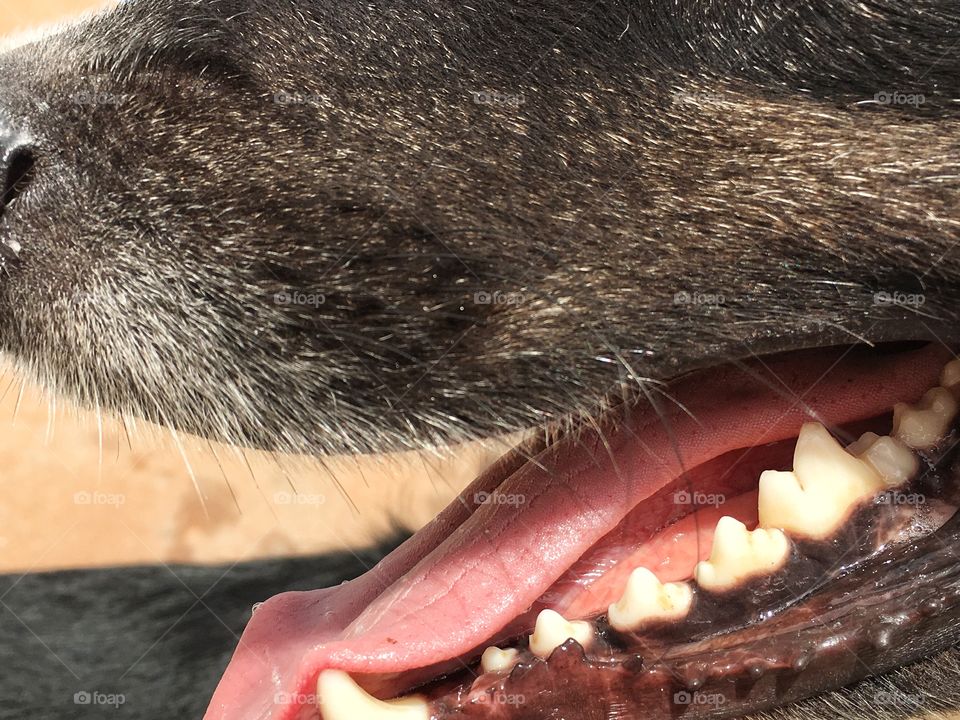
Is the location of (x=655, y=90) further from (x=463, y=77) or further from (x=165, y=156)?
(x=165, y=156)

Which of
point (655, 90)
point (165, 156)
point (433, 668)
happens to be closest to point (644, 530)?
point (433, 668)

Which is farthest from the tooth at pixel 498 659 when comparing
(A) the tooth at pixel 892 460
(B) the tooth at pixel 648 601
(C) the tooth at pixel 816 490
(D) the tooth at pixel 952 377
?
(D) the tooth at pixel 952 377

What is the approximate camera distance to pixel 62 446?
3.34m

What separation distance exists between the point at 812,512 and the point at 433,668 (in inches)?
23.0

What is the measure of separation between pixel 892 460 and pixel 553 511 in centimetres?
50

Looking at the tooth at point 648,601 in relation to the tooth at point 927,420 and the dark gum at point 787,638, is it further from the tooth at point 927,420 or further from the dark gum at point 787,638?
the tooth at point 927,420

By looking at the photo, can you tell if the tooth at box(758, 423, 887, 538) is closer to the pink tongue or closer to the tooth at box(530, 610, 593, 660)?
the pink tongue

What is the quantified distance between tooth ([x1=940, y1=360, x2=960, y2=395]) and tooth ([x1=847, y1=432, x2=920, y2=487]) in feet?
0.38

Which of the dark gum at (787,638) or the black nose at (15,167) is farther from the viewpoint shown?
the black nose at (15,167)

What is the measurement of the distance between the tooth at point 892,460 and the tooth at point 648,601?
1.03ft

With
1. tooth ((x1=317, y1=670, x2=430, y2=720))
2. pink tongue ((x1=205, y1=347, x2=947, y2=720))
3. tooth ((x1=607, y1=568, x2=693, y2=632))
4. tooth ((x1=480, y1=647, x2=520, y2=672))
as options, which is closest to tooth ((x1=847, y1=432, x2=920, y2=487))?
pink tongue ((x1=205, y1=347, x2=947, y2=720))

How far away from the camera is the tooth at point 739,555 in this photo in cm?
178

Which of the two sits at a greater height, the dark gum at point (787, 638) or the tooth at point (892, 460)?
the tooth at point (892, 460)

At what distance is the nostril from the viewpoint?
6.07 feet
